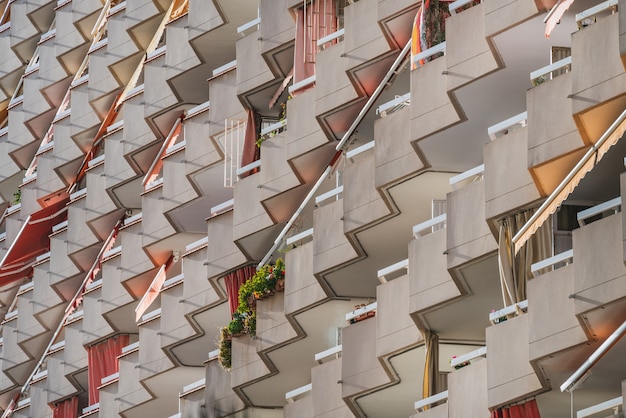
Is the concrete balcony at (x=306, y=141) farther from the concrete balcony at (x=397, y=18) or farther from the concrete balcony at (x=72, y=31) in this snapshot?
the concrete balcony at (x=72, y=31)

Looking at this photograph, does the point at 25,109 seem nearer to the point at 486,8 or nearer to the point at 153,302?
the point at 153,302

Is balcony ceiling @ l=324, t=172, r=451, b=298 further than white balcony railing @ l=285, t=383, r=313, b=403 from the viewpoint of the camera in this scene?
No

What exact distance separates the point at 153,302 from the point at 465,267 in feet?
65.3

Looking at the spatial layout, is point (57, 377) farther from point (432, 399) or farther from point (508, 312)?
point (508, 312)

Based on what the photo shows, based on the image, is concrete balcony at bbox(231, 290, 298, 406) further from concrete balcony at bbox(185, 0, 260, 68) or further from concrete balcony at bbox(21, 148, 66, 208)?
concrete balcony at bbox(21, 148, 66, 208)

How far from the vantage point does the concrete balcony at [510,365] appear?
36906mm

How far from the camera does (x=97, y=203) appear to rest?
62.6 meters

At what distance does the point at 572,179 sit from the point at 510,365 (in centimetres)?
333

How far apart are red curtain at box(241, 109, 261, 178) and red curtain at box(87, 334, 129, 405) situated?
9476mm

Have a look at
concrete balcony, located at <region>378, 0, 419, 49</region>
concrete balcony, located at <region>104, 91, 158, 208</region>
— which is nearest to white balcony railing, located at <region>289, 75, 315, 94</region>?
concrete balcony, located at <region>378, 0, 419, 49</region>

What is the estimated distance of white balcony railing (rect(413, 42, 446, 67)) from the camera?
4172cm

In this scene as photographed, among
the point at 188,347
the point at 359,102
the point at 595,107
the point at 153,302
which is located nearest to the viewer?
the point at 595,107

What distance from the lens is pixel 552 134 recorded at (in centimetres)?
3669

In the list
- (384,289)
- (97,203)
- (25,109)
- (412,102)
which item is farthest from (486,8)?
(25,109)
